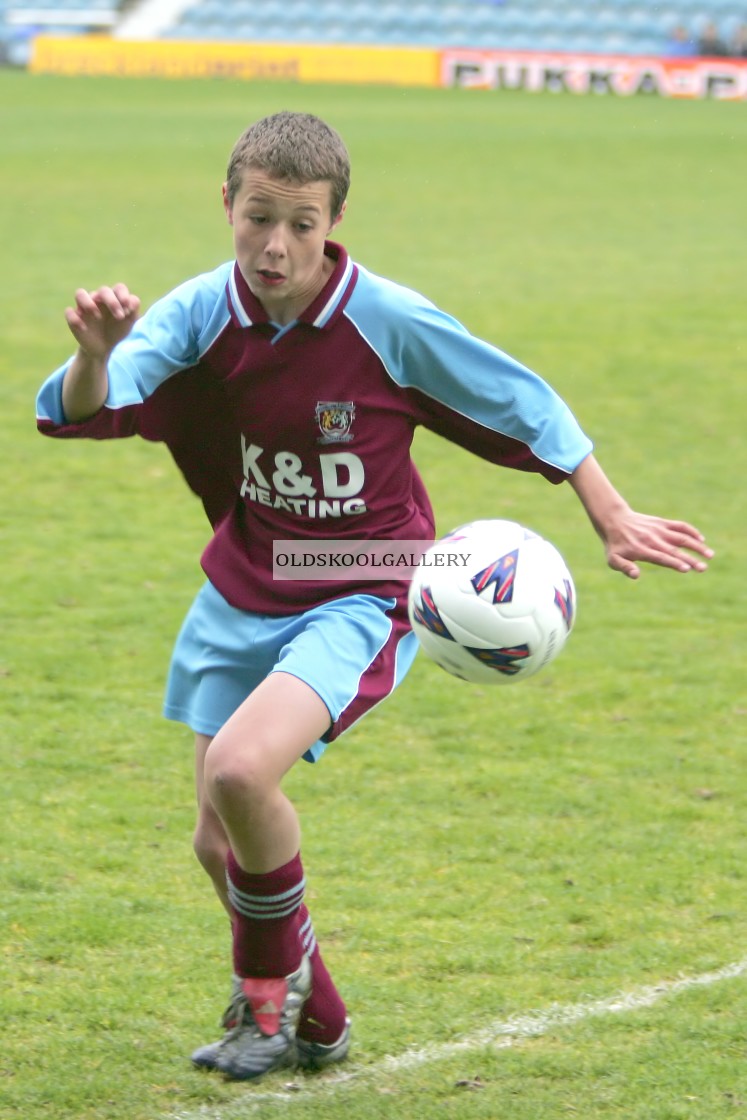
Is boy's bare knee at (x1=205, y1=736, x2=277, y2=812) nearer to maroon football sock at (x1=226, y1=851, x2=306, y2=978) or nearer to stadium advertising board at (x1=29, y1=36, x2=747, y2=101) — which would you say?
maroon football sock at (x1=226, y1=851, x2=306, y2=978)

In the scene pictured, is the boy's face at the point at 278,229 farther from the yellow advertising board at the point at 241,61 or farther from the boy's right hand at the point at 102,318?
the yellow advertising board at the point at 241,61

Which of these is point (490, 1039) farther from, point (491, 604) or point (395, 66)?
point (395, 66)

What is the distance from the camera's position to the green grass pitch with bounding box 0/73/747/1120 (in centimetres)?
324

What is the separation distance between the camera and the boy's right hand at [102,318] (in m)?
3.01

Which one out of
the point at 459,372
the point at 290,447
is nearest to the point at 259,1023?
the point at 290,447

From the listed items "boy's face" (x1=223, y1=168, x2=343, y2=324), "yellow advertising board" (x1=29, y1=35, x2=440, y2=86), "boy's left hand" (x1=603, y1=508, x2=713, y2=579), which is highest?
"boy's face" (x1=223, y1=168, x2=343, y2=324)

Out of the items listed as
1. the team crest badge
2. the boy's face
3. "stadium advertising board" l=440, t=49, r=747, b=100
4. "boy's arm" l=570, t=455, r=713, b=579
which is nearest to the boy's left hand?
"boy's arm" l=570, t=455, r=713, b=579

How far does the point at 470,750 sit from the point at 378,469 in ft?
6.34

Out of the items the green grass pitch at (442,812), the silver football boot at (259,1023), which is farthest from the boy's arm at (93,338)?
the green grass pitch at (442,812)

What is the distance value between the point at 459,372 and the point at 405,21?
126 ft

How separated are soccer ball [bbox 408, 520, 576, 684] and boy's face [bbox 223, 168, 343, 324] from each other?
0.64 meters

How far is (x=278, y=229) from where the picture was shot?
10.3ft

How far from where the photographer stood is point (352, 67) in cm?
3569

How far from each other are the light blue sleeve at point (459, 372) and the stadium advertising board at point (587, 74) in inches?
1270
